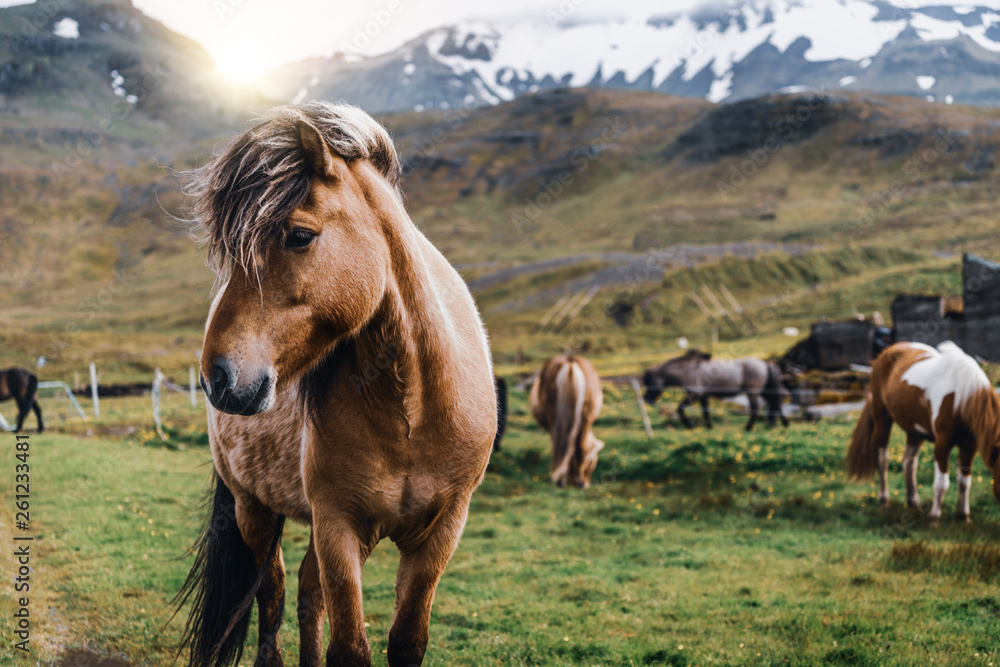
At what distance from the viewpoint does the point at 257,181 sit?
2.07 meters

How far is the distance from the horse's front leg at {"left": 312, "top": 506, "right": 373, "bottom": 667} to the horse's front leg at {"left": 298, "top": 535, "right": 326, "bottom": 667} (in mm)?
1114

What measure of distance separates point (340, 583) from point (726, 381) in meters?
17.3

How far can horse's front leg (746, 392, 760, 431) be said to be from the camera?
16562 mm

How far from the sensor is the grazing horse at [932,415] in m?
7.57

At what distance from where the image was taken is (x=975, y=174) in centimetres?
8288

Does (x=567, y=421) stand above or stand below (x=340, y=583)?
below

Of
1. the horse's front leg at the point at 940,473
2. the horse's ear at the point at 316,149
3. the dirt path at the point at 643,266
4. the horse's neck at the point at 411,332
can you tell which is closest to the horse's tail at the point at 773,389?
the horse's front leg at the point at 940,473

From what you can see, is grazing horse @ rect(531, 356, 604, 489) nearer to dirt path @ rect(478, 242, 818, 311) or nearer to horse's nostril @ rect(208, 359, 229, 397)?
horse's nostril @ rect(208, 359, 229, 397)

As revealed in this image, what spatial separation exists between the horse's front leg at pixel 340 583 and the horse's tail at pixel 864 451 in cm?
910

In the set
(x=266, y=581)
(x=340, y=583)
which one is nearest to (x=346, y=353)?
(x=340, y=583)

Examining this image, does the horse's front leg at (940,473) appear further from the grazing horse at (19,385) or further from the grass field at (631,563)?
the grazing horse at (19,385)

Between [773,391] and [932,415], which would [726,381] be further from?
[932,415]

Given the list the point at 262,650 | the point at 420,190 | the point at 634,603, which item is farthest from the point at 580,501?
the point at 420,190

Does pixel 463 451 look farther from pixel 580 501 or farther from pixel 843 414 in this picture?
pixel 843 414
